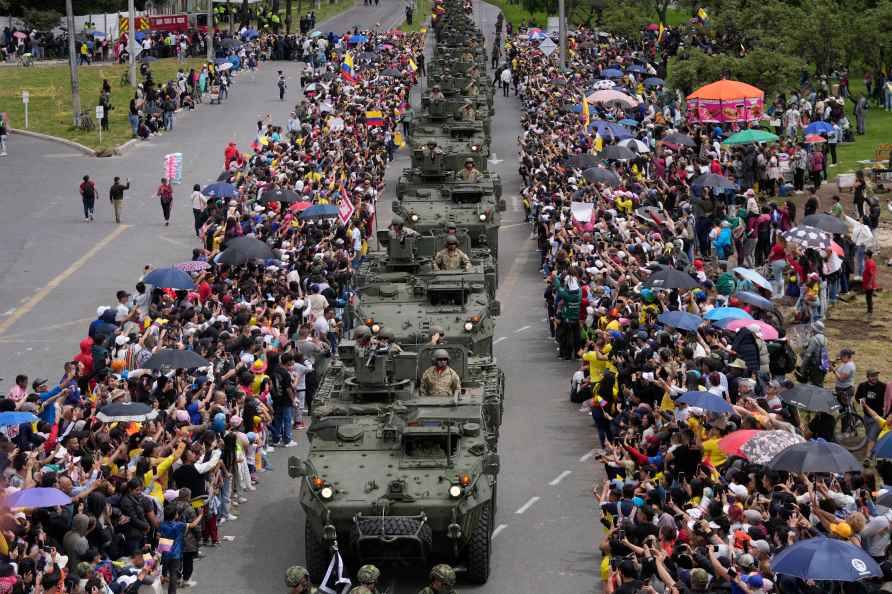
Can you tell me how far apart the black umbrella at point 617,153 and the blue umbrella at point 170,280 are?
47.2 feet

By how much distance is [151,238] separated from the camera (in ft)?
147

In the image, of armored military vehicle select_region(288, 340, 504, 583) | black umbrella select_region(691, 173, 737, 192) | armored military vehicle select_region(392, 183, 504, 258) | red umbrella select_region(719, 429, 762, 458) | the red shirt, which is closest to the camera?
red umbrella select_region(719, 429, 762, 458)

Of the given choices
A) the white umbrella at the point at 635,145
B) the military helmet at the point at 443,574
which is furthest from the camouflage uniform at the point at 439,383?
the white umbrella at the point at 635,145

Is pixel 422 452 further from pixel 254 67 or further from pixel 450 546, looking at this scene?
pixel 254 67

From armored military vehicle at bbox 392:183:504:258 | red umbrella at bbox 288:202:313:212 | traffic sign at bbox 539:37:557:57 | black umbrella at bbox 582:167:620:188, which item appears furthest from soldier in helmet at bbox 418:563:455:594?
traffic sign at bbox 539:37:557:57

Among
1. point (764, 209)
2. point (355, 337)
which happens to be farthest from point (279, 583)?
point (764, 209)

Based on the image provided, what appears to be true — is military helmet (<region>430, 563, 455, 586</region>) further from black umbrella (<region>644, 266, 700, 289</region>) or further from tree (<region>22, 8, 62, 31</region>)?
tree (<region>22, 8, 62, 31</region>)

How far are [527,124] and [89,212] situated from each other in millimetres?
16847

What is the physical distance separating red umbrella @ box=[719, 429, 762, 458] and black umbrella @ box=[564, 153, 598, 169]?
22.7 meters

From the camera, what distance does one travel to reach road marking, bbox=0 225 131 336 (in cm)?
3678

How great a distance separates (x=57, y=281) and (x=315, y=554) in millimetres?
20419

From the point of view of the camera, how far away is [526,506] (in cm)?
2505

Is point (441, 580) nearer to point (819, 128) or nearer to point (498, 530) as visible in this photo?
point (498, 530)

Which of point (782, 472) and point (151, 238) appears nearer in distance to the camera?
point (782, 472)
